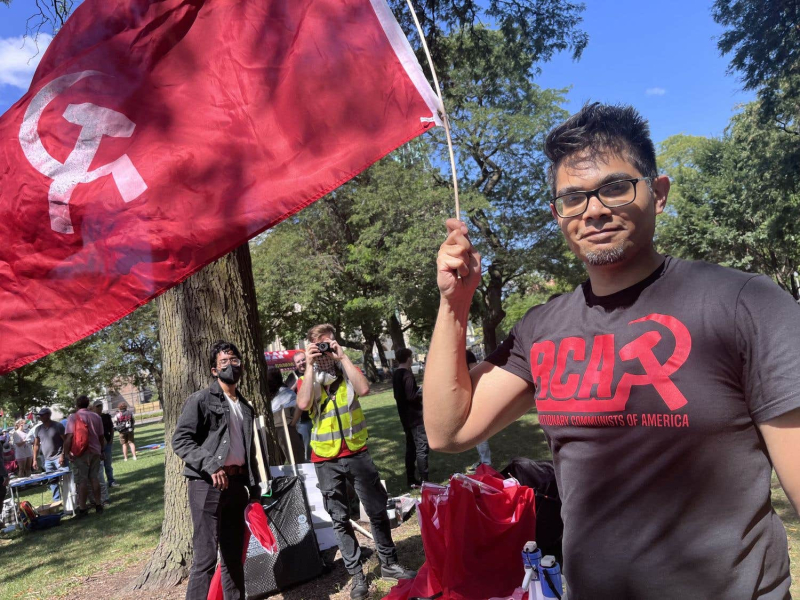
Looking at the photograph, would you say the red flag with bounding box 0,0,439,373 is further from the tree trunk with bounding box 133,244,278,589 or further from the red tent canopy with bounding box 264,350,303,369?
the red tent canopy with bounding box 264,350,303,369

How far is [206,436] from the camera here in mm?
4434

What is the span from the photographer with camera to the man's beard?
3498mm

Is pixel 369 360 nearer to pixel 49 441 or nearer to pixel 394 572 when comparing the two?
pixel 49 441

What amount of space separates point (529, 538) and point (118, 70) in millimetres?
3703

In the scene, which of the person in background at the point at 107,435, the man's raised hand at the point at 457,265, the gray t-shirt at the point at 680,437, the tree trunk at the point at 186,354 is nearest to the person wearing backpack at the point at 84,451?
the person in background at the point at 107,435

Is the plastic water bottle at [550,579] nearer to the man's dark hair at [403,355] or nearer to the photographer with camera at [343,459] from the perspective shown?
the photographer with camera at [343,459]

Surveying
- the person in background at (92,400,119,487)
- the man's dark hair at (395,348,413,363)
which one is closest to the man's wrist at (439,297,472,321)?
the man's dark hair at (395,348,413,363)

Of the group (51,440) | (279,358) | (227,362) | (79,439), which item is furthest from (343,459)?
(279,358)

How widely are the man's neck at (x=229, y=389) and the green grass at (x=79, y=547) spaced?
142 inches

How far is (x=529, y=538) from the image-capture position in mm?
4105

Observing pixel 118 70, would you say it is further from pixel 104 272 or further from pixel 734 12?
pixel 734 12

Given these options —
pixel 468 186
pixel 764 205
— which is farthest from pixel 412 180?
pixel 764 205

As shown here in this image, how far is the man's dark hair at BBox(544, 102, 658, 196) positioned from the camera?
5.39 ft

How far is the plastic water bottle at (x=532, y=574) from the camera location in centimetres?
268
